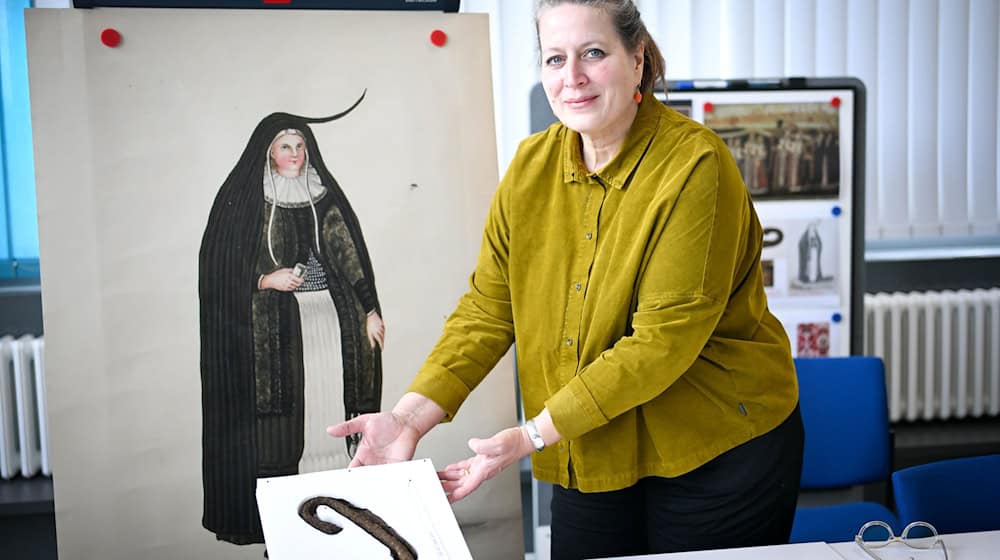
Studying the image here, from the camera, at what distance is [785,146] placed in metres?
2.66

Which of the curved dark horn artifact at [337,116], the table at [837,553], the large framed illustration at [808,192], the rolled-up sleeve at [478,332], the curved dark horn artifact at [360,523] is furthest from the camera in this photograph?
the large framed illustration at [808,192]

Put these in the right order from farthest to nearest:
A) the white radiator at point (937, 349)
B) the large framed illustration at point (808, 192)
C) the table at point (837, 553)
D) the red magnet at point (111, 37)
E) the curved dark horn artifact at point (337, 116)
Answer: the white radiator at point (937, 349)
the large framed illustration at point (808, 192)
the curved dark horn artifact at point (337, 116)
the red magnet at point (111, 37)
the table at point (837, 553)

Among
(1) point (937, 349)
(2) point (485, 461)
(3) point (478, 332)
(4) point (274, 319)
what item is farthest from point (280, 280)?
(1) point (937, 349)

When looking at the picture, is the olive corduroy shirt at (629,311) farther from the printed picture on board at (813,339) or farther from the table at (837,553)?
the printed picture on board at (813,339)

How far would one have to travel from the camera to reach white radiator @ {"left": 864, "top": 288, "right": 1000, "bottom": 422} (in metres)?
3.45

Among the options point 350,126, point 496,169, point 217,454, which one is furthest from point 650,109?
point 217,454

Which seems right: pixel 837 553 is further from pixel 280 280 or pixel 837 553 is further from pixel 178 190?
pixel 178 190

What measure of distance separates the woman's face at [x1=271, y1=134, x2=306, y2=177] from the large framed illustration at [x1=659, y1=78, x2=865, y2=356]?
51.3 inches

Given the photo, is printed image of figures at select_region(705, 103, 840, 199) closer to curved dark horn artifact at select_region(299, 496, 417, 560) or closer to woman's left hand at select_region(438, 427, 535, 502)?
woman's left hand at select_region(438, 427, 535, 502)

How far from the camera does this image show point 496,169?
1941 millimetres

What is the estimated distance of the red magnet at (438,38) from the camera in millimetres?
1894

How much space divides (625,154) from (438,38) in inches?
27.0

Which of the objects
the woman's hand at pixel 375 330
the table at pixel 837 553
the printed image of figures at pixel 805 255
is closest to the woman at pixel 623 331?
the table at pixel 837 553

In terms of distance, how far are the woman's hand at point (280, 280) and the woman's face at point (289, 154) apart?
20cm
